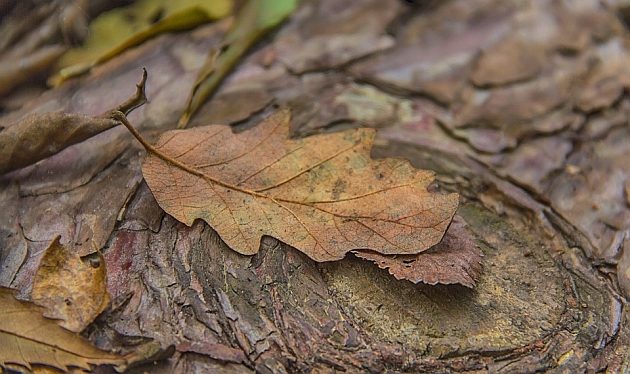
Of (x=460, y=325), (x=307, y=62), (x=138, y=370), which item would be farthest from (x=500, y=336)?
(x=307, y=62)

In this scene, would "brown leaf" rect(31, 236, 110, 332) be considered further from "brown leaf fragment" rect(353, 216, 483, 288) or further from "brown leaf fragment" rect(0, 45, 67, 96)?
"brown leaf fragment" rect(0, 45, 67, 96)

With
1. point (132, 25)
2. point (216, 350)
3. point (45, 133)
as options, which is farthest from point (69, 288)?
point (132, 25)

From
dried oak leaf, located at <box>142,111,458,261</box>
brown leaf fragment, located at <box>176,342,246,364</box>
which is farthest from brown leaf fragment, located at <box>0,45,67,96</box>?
brown leaf fragment, located at <box>176,342,246,364</box>

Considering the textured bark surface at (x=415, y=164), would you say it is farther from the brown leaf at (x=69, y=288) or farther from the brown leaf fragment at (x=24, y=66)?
the brown leaf fragment at (x=24, y=66)

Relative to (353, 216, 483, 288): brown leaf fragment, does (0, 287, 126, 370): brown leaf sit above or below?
above

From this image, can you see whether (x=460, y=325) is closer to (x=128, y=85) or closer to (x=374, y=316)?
(x=374, y=316)
